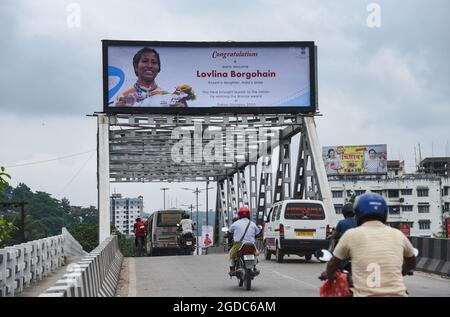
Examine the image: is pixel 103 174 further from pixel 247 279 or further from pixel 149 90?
pixel 247 279

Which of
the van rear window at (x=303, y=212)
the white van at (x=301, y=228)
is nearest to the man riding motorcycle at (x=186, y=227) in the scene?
the white van at (x=301, y=228)

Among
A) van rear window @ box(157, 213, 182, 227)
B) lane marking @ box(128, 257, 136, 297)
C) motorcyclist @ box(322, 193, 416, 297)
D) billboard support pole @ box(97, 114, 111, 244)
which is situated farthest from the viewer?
van rear window @ box(157, 213, 182, 227)

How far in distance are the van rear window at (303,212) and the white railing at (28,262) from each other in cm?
684

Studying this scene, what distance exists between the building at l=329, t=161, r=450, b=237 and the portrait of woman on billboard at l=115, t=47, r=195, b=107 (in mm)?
74451

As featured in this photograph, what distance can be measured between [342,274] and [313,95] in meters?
28.5

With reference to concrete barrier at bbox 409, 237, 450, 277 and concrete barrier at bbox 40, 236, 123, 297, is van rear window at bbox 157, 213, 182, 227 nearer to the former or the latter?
concrete barrier at bbox 409, 237, 450, 277

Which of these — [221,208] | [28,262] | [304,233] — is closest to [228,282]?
[28,262]

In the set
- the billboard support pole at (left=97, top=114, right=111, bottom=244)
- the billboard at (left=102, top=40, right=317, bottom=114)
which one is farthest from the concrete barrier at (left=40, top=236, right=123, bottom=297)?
the billboard at (left=102, top=40, right=317, bottom=114)

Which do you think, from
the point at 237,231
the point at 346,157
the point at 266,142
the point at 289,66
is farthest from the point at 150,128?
the point at 346,157

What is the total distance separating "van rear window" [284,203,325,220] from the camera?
2262 cm
